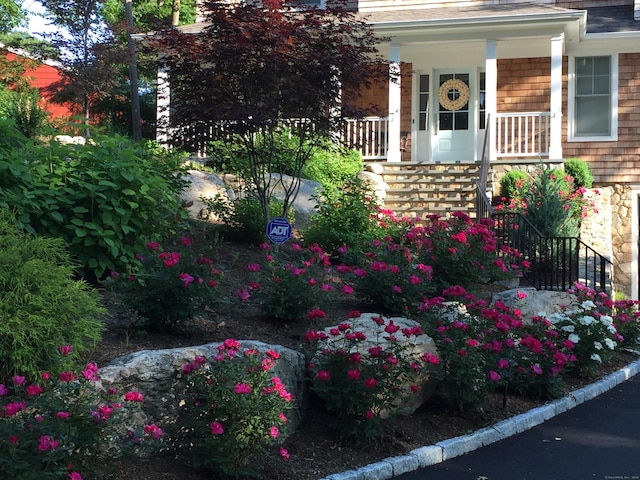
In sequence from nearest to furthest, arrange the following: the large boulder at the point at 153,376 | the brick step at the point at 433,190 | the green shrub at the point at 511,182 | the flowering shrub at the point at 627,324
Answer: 1. the large boulder at the point at 153,376
2. the flowering shrub at the point at 627,324
3. the green shrub at the point at 511,182
4. the brick step at the point at 433,190

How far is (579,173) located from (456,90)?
12.9 feet

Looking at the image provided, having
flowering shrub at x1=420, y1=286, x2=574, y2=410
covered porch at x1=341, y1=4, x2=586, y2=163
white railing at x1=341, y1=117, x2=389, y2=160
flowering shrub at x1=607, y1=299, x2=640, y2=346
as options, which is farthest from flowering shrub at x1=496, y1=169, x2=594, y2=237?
flowering shrub at x1=420, y1=286, x2=574, y2=410

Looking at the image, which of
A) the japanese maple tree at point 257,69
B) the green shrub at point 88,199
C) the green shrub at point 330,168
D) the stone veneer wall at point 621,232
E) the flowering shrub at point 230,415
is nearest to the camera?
the flowering shrub at point 230,415

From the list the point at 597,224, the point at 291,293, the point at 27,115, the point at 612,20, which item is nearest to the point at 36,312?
the point at 291,293

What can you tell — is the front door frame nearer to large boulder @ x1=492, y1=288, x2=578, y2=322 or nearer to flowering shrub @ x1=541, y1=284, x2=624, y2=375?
large boulder @ x1=492, y1=288, x2=578, y2=322

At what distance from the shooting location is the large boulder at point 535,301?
29.5 ft

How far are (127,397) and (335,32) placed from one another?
6.08 metres

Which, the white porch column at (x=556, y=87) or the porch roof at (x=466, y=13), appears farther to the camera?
the porch roof at (x=466, y=13)

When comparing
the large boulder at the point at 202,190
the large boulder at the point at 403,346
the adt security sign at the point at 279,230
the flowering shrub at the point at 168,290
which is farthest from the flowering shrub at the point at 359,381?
the large boulder at the point at 202,190

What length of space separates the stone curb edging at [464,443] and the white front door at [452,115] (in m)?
10.6

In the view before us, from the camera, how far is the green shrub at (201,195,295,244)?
10.2 meters

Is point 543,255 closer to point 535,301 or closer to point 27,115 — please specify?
point 535,301

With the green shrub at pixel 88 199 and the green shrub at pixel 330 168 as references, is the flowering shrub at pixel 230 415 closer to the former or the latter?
the green shrub at pixel 88 199

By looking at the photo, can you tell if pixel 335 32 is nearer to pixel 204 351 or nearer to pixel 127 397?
pixel 204 351
